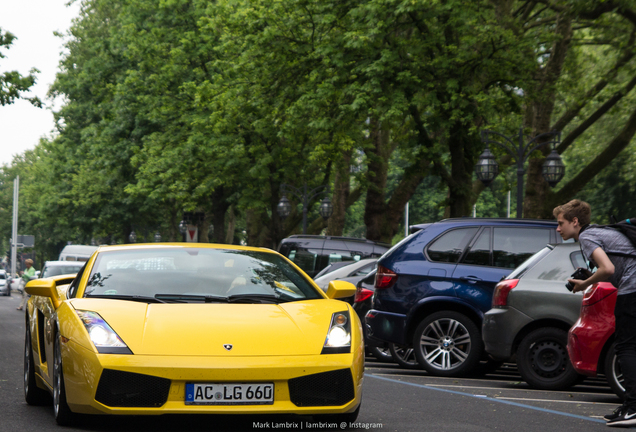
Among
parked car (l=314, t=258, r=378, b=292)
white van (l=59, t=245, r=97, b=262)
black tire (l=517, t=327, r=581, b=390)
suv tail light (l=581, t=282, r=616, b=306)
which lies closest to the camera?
suv tail light (l=581, t=282, r=616, b=306)

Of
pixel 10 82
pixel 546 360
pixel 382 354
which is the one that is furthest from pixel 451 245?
pixel 10 82

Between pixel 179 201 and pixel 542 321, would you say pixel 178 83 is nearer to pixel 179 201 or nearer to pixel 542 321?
pixel 179 201

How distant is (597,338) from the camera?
8.08 meters

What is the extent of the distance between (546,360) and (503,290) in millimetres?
811

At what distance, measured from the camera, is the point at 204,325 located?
18.2 feet

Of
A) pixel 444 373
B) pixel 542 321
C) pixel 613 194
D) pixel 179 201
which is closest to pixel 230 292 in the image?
pixel 542 321

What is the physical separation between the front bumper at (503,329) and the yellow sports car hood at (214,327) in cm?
387

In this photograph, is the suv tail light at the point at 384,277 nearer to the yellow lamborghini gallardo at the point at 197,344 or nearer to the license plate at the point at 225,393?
the yellow lamborghini gallardo at the point at 197,344

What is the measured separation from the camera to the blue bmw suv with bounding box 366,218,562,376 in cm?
1066

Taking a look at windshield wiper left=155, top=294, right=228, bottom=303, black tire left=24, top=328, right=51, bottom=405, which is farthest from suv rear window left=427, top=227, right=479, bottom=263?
windshield wiper left=155, top=294, right=228, bottom=303

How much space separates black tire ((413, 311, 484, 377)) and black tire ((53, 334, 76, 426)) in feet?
18.3

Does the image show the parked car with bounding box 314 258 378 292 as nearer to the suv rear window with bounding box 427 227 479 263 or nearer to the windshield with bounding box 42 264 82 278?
the suv rear window with bounding box 427 227 479 263

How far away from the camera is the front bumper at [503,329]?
9406 millimetres

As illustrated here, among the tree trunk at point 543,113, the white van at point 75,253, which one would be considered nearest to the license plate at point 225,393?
the tree trunk at point 543,113
